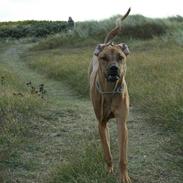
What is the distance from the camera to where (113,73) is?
4.71 meters

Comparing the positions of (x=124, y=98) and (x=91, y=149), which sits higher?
(x=124, y=98)

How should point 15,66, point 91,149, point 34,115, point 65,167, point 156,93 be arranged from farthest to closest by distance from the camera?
1. point 15,66
2. point 156,93
3. point 34,115
4. point 91,149
5. point 65,167

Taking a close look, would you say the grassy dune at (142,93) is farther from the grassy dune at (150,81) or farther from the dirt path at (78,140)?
the dirt path at (78,140)

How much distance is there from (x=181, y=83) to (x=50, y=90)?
4.35 m

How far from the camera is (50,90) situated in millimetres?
11727

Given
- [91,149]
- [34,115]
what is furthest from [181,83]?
[91,149]

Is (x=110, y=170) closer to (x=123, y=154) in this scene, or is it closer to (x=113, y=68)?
(x=123, y=154)

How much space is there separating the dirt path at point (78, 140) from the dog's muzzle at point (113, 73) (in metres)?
1.06

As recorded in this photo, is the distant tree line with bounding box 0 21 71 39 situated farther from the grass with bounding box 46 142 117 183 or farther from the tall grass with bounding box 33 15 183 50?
the grass with bounding box 46 142 117 183

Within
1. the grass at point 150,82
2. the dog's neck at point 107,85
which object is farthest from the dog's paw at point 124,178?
the grass at point 150,82

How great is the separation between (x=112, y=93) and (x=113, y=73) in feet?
1.48

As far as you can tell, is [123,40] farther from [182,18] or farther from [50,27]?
[50,27]

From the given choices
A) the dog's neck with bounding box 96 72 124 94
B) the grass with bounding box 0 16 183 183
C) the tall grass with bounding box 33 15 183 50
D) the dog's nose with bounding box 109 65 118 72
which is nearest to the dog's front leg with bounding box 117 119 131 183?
the grass with bounding box 0 16 183 183

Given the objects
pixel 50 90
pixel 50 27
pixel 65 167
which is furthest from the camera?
pixel 50 27
